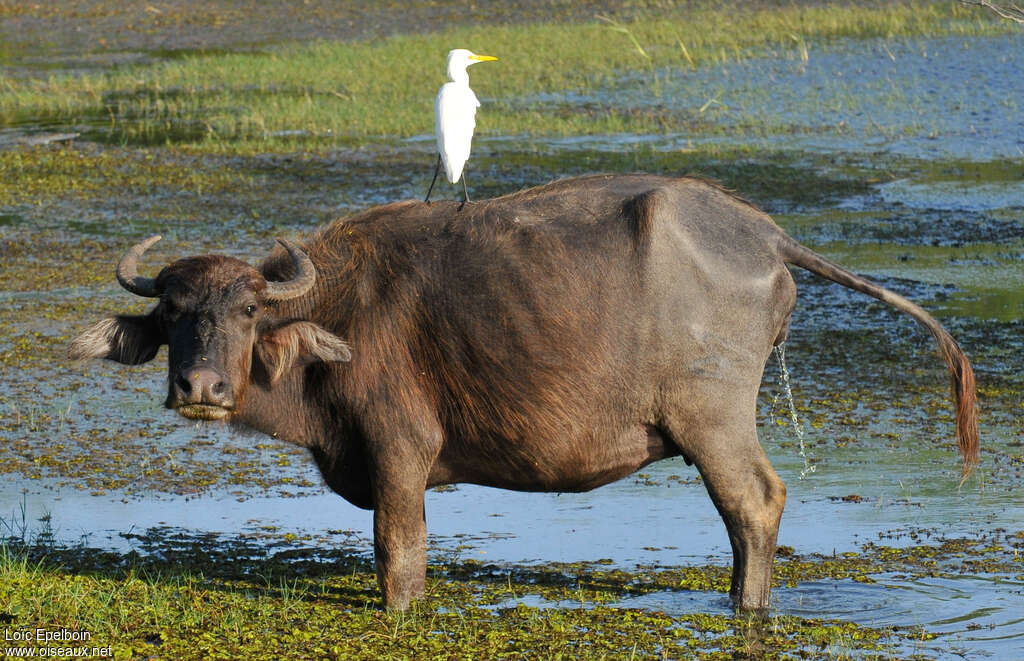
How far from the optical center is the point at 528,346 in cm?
507

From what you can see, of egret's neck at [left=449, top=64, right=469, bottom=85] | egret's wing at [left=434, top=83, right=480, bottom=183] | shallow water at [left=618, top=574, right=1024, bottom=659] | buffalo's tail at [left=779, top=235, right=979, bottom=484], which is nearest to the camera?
shallow water at [left=618, top=574, right=1024, bottom=659]

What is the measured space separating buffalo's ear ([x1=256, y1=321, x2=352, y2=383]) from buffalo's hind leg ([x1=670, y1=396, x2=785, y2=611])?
45.7 inches

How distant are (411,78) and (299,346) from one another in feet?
50.9

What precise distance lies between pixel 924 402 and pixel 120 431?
3981 millimetres

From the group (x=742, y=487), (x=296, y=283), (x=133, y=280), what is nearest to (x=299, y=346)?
(x=296, y=283)

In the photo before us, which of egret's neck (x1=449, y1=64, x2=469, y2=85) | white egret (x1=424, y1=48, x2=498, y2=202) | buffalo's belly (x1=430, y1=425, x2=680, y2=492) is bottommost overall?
buffalo's belly (x1=430, y1=425, x2=680, y2=492)

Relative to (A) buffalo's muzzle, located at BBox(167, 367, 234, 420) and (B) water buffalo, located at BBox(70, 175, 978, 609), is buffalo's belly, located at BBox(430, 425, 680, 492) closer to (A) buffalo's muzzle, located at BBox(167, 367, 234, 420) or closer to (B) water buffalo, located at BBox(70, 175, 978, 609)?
(B) water buffalo, located at BBox(70, 175, 978, 609)

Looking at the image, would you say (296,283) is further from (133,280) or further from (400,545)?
(400,545)

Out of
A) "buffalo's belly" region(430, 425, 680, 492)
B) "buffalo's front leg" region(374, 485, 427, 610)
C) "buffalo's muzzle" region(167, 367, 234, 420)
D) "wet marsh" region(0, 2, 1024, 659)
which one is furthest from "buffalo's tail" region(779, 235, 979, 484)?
"buffalo's muzzle" region(167, 367, 234, 420)

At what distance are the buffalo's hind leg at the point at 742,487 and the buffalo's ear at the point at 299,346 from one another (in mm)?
1160

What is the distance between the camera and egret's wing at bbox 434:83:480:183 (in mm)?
6779

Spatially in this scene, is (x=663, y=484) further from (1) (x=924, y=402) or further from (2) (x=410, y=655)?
(2) (x=410, y=655)

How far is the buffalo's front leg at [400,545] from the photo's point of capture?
5070 mm

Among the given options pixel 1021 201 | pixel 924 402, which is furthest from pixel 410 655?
pixel 1021 201
